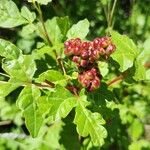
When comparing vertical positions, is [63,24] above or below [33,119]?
above

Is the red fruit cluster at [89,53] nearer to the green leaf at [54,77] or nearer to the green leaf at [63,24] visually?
the green leaf at [54,77]

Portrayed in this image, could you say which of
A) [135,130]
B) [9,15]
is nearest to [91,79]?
[9,15]

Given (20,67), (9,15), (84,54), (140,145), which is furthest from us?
(140,145)

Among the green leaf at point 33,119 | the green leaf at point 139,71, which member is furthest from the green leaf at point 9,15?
the green leaf at point 139,71

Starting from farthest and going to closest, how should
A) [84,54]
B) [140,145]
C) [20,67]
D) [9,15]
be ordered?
[140,145] → [9,15] → [20,67] → [84,54]

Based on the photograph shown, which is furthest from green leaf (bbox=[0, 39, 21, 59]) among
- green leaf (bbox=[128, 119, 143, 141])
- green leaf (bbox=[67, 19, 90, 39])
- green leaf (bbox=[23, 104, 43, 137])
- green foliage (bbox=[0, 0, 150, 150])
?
green leaf (bbox=[128, 119, 143, 141])

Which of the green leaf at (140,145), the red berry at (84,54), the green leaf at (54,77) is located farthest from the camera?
the green leaf at (140,145)

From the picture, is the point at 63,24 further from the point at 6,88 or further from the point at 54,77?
the point at 6,88
